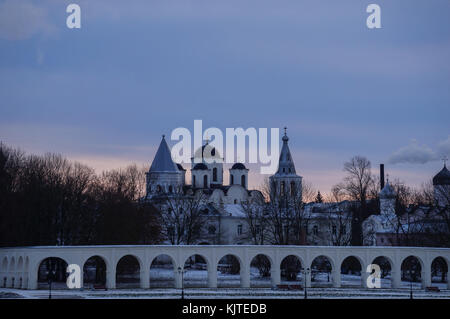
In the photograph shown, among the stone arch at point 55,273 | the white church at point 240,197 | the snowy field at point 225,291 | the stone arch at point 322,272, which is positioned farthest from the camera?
the white church at point 240,197

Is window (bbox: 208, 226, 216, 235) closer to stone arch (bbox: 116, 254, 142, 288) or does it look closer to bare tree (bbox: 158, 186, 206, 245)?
bare tree (bbox: 158, 186, 206, 245)

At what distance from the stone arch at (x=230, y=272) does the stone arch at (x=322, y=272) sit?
5.37 metres

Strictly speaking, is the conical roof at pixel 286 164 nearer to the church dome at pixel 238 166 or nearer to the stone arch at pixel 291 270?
the church dome at pixel 238 166

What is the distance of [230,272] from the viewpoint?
75312mm

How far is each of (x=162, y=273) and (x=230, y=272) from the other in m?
5.84

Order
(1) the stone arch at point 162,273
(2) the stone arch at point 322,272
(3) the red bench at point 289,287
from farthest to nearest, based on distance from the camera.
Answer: (2) the stone arch at point 322,272 < (1) the stone arch at point 162,273 < (3) the red bench at point 289,287

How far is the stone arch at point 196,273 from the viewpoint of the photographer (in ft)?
200

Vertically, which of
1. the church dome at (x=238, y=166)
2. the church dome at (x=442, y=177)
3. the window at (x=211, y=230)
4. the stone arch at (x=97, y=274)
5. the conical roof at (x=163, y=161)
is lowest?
the stone arch at (x=97, y=274)

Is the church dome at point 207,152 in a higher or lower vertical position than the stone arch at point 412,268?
higher

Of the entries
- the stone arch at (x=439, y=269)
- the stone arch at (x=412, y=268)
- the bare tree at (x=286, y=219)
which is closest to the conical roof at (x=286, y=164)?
the bare tree at (x=286, y=219)

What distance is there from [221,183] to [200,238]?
2366cm

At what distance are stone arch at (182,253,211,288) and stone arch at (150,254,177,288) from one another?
1.00m

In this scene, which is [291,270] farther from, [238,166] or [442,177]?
[238,166]

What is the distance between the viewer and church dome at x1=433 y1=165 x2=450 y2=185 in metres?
95.4
